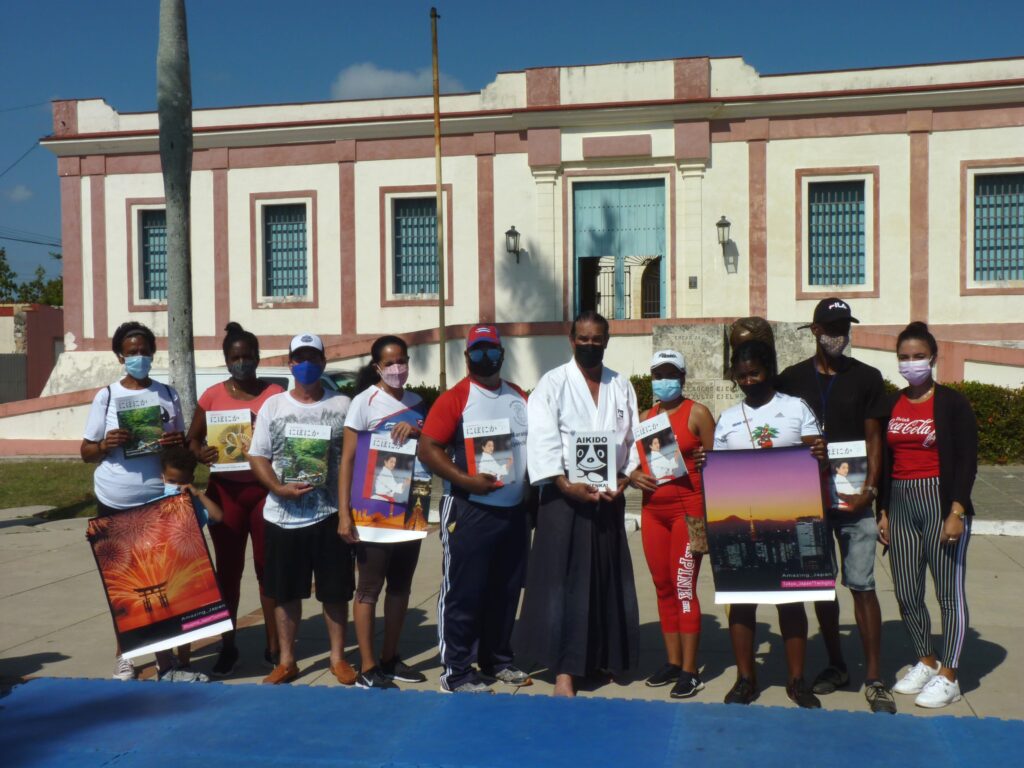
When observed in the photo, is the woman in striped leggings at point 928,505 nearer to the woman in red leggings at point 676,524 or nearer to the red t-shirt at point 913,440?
the red t-shirt at point 913,440

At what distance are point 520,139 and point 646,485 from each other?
20.5 m

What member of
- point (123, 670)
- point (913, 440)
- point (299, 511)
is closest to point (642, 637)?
point (913, 440)

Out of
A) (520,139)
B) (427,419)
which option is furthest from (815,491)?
(520,139)

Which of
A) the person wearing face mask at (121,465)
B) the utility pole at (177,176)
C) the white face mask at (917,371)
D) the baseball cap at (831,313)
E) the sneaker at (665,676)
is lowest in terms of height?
the sneaker at (665,676)

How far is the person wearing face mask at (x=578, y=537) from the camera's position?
19.6 ft

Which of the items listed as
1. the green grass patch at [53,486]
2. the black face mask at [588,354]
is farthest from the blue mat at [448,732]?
the green grass patch at [53,486]

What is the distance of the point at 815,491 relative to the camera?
→ 5.64 metres

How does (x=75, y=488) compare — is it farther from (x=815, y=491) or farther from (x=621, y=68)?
(x=621, y=68)

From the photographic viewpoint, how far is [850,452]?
19.0 feet

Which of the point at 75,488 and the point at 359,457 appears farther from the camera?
the point at 75,488

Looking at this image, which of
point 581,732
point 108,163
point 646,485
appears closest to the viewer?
point 581,732

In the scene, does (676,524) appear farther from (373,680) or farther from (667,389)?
(373,680)

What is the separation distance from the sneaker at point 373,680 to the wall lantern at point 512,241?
19.7m

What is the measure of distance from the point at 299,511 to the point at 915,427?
3.45 m
